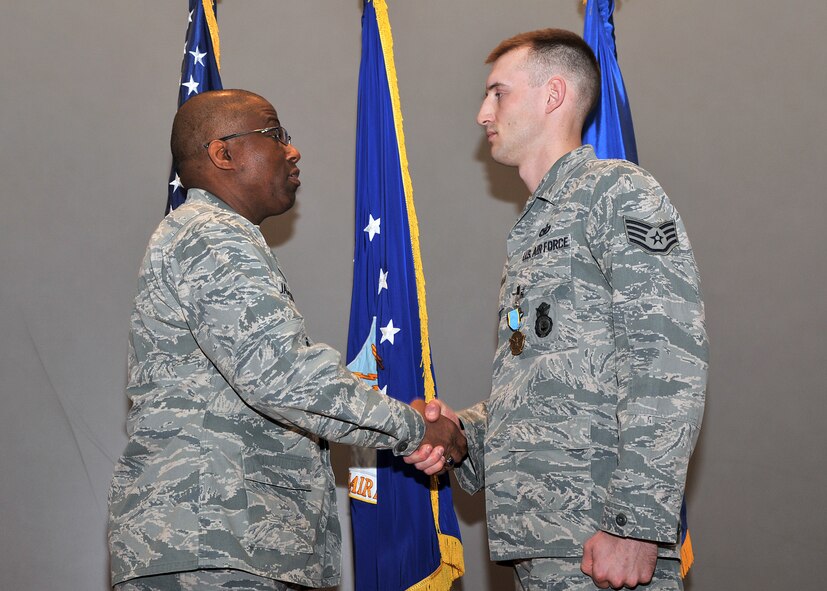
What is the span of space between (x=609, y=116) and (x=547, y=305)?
45.0 inches

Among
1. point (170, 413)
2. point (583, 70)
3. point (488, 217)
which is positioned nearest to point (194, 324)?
point (170, 413)

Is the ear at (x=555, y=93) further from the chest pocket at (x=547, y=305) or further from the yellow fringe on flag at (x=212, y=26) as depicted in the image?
the yellow fringe on flag at (x=212, y=26)

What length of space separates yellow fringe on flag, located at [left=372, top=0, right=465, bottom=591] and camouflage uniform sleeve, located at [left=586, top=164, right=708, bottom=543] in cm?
101

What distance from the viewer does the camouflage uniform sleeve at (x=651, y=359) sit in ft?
5.68

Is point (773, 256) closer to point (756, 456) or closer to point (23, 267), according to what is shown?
point (756, 456)

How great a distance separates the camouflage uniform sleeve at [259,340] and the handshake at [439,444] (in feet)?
0.84

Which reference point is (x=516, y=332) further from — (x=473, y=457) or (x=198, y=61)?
(x=198, y=61)

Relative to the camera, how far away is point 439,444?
2.33 meters

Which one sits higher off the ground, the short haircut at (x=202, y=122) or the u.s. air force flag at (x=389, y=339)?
the short haircut at (x=202, y=122)

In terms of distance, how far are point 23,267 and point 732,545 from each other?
3.10 metres

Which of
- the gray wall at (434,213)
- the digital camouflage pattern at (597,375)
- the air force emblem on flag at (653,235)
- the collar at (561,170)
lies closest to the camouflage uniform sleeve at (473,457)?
the digital camouflage pattern at (597,375)

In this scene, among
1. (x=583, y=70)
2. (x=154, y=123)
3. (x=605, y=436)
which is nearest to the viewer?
(x=605, y=436)

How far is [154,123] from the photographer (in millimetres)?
3650

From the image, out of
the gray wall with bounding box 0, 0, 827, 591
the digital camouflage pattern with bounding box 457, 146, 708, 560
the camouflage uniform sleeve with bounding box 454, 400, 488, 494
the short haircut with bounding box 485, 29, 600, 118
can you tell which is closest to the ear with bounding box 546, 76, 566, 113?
the short haircut with bounding box 485, 29, 600, 118
